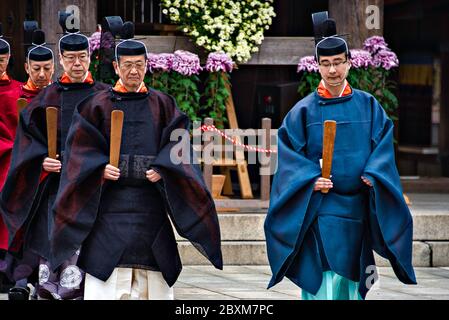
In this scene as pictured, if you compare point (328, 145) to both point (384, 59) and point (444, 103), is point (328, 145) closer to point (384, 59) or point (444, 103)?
point (384, 59)

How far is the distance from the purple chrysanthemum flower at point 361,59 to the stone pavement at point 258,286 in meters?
2.07

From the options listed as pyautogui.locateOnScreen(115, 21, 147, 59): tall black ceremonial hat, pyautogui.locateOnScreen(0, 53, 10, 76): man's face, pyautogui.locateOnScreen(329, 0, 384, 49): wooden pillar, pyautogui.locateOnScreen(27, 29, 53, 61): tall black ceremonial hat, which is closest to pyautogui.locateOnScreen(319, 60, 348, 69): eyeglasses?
pyautogui.locateOnScreen(115, 21, 147, 59): tall black ceremonial hat

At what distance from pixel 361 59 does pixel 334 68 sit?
15.2 feet

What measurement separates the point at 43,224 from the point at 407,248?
2652 mm

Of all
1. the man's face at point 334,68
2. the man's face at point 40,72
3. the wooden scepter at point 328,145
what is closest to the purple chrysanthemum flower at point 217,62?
the man's face at point 40,72

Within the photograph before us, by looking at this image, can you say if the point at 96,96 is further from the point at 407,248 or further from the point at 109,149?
the point at 407,248

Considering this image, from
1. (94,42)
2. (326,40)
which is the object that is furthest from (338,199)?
(94,42)

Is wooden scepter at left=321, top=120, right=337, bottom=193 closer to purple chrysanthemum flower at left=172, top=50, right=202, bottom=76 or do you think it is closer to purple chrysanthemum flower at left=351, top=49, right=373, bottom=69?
purple chrysanthemum flower at left=172, top=50, right=202, bottom=76

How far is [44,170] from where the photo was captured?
10.1 m

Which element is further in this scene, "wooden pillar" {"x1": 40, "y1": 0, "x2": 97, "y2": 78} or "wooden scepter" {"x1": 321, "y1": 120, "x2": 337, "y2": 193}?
"wooden pillar" {"x1": 40, "y1": 0, "x2": 97, "y2": 78}

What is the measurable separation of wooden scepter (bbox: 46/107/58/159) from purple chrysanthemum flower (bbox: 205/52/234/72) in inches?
152

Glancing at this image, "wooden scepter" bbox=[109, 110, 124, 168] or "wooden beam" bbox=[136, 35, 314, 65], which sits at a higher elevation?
"wooden beam" bbox=[136, 35, 314, 65]

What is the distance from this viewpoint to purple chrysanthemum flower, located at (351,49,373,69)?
1377 cm
